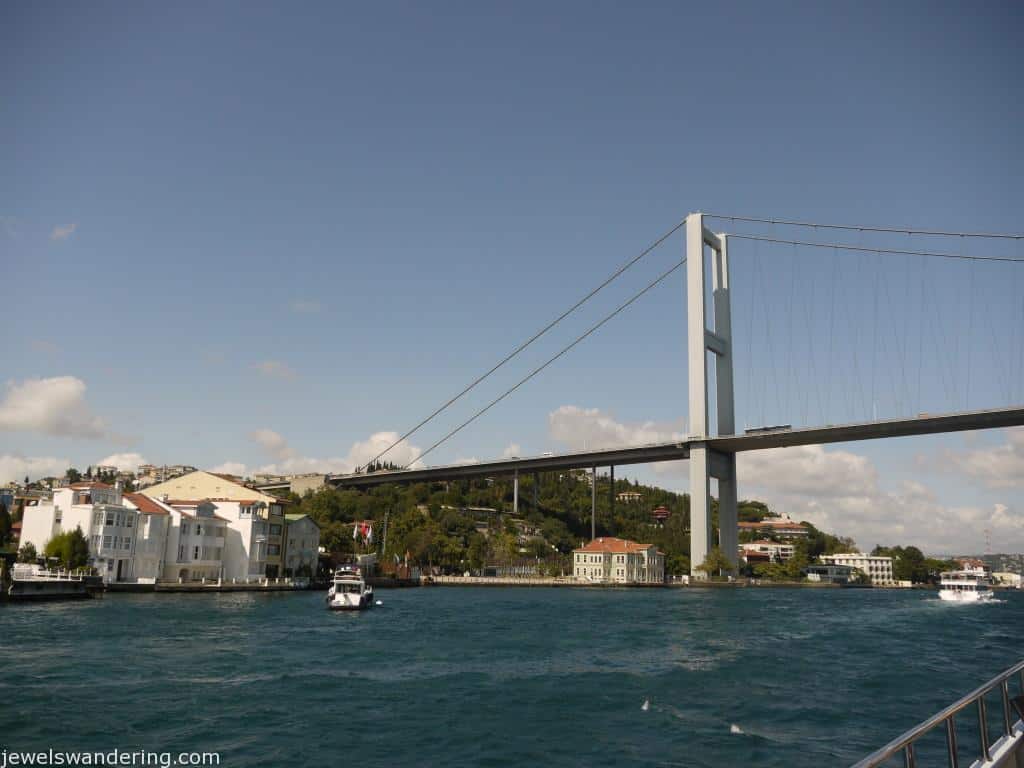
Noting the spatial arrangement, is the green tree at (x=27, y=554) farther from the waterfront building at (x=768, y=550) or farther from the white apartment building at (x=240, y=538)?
the waterfront building at (x=768, y=550)

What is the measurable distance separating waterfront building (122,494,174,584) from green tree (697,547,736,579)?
4205cm

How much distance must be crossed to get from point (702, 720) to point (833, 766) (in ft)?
10.5

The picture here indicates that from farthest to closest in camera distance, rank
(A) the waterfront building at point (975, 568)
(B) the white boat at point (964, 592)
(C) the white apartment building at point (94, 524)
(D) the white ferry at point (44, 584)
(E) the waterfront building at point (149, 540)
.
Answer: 1. (A) the waterfront building at point (975, 568)
2. (B) the white boat at point (964, 592)
3. (E) the waterfront building at point (149, 540)
4. (C) the white apartment building at point (94, 524)
5. (D) the white ferry at point (44, 584)

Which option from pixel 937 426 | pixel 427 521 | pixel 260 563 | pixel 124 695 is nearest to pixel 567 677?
pixel 124 695

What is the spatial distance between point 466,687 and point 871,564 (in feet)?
432

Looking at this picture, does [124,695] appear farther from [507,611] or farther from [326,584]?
[326,584]

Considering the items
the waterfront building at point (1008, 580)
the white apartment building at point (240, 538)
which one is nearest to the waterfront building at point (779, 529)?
the waterfront building at point (1008, 580)

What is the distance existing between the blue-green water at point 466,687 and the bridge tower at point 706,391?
106ft

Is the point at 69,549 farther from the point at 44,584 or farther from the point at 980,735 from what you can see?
the point at 980,735

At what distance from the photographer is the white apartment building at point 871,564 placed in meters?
129

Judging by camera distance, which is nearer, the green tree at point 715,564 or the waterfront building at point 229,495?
the waterfront building at point 229,495

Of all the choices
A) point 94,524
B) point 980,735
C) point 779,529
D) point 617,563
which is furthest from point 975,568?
point 980,735

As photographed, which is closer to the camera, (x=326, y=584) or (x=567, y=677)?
(x=567, y=677)

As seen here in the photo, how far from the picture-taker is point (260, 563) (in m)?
52.9
